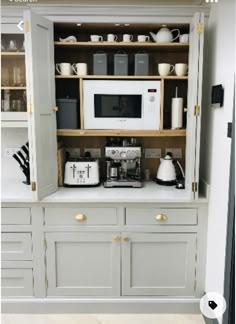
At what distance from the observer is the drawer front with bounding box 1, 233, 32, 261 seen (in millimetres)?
2139

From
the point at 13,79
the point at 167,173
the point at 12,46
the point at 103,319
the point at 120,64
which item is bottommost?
the point at 103,319

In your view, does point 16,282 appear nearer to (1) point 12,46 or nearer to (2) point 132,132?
(2) point 132,132

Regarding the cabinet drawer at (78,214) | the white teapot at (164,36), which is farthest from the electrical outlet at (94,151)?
the white teapot at (164,36)

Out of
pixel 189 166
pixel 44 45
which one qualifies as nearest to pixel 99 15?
pixel 44 45

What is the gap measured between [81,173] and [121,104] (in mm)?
630

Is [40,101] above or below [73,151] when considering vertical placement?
above

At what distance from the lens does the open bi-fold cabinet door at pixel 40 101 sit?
196 cm

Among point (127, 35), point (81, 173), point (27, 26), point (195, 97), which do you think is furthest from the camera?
point (81, 173)

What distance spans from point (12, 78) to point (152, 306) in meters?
2.02

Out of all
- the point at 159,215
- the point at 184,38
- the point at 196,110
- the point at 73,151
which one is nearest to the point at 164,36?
the point at 184,38

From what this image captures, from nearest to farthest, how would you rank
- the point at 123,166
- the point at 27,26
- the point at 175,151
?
the point at 27,26 → the point at 123,166 → the point at 175,151

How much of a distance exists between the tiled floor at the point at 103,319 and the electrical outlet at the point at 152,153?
1.27 metres

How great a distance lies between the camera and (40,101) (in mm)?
2070

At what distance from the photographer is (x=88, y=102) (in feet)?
7.47
